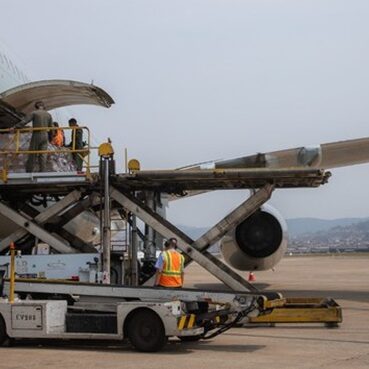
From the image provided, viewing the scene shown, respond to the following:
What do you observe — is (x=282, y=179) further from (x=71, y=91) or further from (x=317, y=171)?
(x=71, y=91)

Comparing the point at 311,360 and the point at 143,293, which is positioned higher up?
the point at 143,293

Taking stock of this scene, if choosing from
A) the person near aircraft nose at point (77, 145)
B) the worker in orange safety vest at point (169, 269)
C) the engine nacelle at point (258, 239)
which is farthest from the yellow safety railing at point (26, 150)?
the engine nacelle at point (258, 239)

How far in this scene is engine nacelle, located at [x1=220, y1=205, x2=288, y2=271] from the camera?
54.6 feet

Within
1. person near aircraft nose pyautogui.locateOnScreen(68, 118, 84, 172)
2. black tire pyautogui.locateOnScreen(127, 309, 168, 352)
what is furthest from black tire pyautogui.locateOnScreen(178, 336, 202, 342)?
person near aircraft nose pyautogui.locateOnScreen(68, 118, 84, 172)

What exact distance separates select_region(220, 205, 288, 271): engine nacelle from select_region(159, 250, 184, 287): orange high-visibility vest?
7.00m

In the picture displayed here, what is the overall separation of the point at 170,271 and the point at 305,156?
6656 mm

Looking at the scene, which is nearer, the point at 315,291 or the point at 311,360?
the point at 311,360

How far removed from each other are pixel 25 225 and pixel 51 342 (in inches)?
118

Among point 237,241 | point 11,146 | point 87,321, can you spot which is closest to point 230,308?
point 87,321

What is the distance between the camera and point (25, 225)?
1211 cm

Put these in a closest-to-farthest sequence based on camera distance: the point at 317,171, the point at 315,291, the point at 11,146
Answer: the point at 317,171 < the point at 11,146 < the point at 315,291

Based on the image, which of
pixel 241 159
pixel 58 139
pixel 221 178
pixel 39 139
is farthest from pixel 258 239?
pixel 39 139

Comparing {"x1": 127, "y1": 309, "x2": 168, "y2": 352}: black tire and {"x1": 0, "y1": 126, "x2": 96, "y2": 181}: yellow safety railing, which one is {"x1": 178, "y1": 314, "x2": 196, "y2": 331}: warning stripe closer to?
{"x1": 127, "y1": 309, "x2": 168, "y2": 352}: black tire

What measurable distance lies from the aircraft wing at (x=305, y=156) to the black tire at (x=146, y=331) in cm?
719
